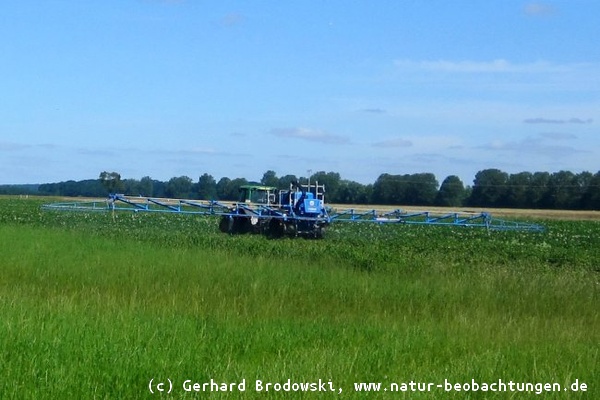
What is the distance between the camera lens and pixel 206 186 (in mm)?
38438

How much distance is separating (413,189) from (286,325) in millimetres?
44541

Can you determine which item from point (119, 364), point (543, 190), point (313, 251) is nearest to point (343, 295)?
point (119, 364)

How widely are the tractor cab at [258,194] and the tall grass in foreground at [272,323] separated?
38.3 ft

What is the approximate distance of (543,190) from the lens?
2403 inches

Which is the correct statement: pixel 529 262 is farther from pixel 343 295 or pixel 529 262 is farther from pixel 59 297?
pixel 59 297

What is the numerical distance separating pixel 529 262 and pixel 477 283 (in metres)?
6.72

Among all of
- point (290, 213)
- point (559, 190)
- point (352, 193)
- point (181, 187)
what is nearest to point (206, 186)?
point (181, 187)

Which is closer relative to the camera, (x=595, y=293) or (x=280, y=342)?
(x=280, y=342)

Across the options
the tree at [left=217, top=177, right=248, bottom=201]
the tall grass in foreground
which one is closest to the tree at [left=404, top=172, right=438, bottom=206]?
the tree at [left=217, top=177, right=248, bottom=201]

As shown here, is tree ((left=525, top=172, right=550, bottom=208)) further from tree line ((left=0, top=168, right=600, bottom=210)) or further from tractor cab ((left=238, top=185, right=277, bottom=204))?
tractor cab ((left=238, top=185, right=277, bottom=204))

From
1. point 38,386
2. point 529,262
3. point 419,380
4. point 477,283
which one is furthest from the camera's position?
point 529,262

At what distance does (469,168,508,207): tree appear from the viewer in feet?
191

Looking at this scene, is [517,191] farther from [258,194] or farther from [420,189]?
[258,194]

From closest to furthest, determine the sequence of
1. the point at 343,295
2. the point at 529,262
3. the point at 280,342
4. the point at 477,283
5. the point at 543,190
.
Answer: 1. the point at 280,342
2. the point at 343,295
3. the point at 477,283
4. the point at 529,262
5. the point at 543,190
